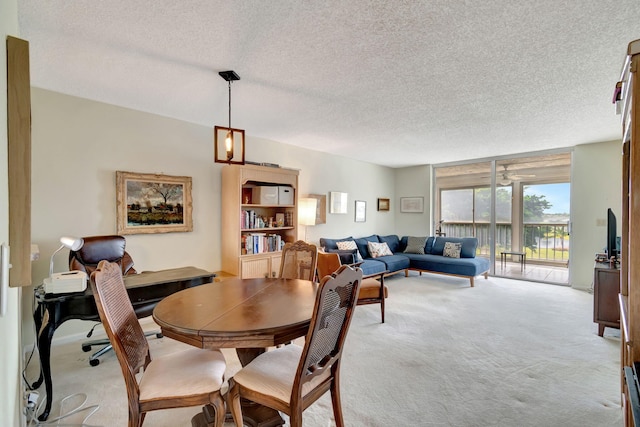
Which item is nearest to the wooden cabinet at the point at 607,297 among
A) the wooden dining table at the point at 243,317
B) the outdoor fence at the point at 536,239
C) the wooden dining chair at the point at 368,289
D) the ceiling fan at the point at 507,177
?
the wooden dining chair at the point at 368,289

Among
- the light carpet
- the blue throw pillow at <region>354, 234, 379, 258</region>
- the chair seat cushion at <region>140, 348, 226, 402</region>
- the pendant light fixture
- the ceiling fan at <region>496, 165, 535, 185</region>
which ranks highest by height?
the ceiling fan at <region>496, 165, 535, 185</region>

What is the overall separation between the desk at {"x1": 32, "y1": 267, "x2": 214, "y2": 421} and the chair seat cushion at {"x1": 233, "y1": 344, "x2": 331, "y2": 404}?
1229 mm

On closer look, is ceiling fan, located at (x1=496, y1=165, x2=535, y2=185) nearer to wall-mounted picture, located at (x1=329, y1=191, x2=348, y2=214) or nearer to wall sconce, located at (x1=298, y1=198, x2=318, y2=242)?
wall-mounted picture, located at (x1=329, y1=191, x2=348, y2=214)

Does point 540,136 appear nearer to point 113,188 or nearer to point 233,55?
point 233,55

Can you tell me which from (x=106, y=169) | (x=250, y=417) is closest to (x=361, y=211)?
(x=106, y=169)

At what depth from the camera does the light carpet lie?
6.21ft

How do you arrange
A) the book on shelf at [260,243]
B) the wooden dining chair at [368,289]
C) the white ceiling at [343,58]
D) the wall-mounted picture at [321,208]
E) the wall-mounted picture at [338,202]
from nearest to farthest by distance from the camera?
the white ceiling at [343,58] < the wooden dining chair at [368,289] < the book on shelf at [260,243] < the wall-mounted picture at [321,208] < the wall-mounted picture at [338,202]

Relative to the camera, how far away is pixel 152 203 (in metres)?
3.47

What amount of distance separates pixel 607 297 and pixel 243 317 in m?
3.75

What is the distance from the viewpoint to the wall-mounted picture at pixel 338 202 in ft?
19.0

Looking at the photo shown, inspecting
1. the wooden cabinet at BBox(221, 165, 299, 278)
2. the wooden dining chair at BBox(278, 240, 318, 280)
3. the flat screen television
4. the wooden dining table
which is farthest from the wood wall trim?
the flat screen television

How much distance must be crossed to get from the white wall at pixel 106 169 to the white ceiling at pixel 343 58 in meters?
0.21

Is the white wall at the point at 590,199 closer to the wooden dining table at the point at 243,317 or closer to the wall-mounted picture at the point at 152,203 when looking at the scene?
the wooden dining table at the point at 243,317

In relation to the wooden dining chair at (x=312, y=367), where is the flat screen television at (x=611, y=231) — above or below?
above
